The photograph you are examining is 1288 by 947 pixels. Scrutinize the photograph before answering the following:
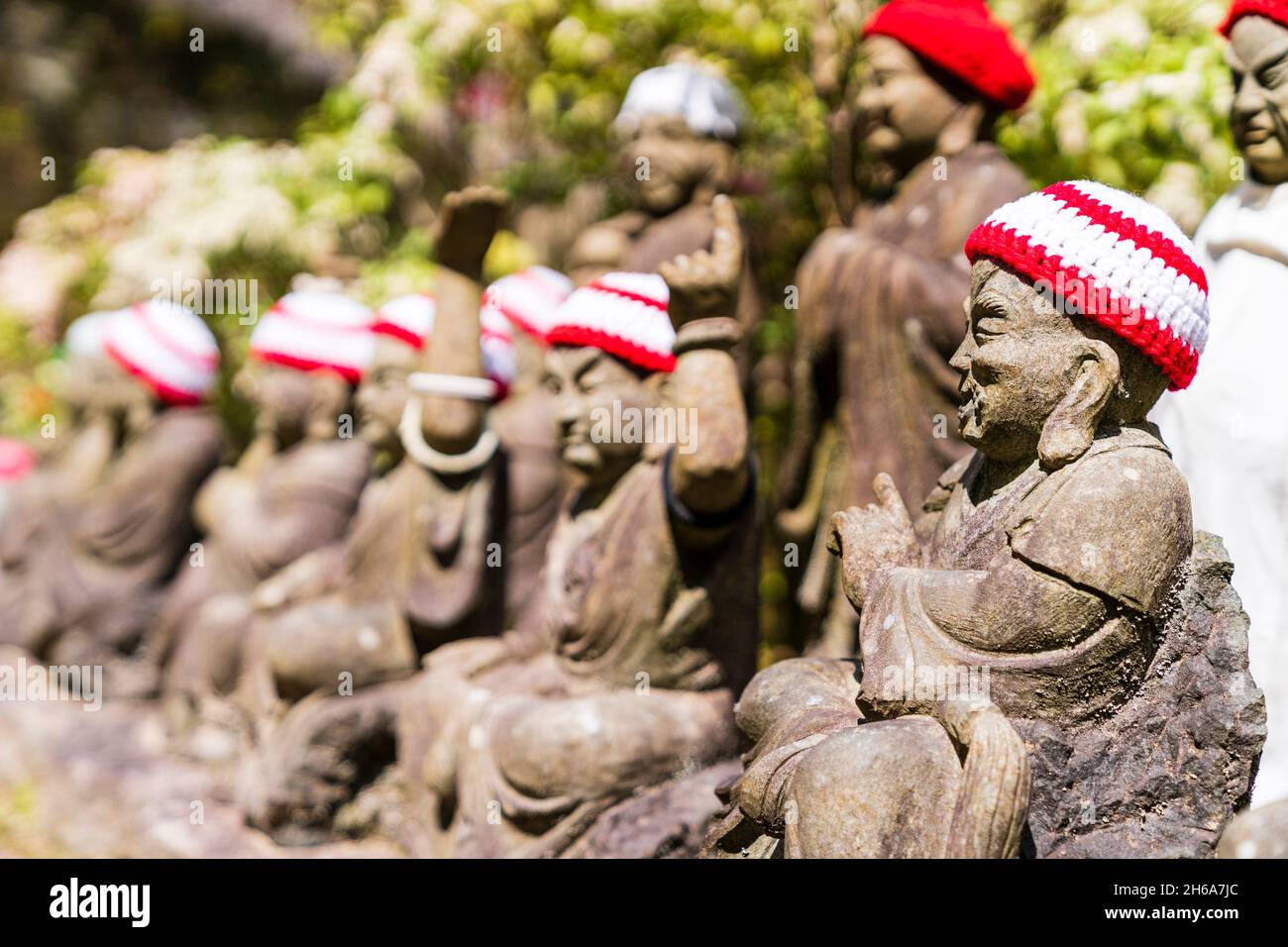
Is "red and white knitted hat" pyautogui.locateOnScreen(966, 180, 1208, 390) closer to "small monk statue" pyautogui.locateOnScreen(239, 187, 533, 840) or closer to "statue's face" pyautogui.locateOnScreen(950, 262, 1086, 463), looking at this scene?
"statue's face" pyautogui.locateOnScreen(950, 262, 1086, 463)

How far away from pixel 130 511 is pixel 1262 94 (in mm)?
5408

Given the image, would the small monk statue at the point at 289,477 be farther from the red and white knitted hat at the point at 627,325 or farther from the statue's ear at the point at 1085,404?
the statue's ear at the point at 1085,404

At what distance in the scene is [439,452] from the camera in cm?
557

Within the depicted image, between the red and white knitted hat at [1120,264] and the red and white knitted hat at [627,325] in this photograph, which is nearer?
Answer: the red and white knitted hat at [1120,264]

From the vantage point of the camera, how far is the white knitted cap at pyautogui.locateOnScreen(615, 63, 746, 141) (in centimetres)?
636

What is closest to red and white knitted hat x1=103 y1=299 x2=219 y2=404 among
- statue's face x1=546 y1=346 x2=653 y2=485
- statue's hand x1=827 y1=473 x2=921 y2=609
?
statue's face x1=546 y1=346 x2=653 y2=485

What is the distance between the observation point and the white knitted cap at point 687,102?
20.9 feet

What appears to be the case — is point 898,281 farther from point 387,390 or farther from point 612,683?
point 387,390

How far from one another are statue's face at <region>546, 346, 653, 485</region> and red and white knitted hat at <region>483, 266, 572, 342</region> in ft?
5.26

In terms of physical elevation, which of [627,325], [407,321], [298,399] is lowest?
[298,399]

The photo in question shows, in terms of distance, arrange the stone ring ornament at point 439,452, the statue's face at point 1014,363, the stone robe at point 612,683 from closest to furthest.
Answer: the statue's face at point 1014,363, the stone robe at point 612,683, the stone ring ornament at point 439,452

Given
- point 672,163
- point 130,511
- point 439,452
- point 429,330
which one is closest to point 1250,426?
point 439,452

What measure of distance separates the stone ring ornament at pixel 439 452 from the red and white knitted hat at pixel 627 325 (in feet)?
2.78

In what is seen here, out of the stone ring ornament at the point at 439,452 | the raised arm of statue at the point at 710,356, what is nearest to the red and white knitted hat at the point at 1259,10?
the raised arm of statue at the point at 710,356
